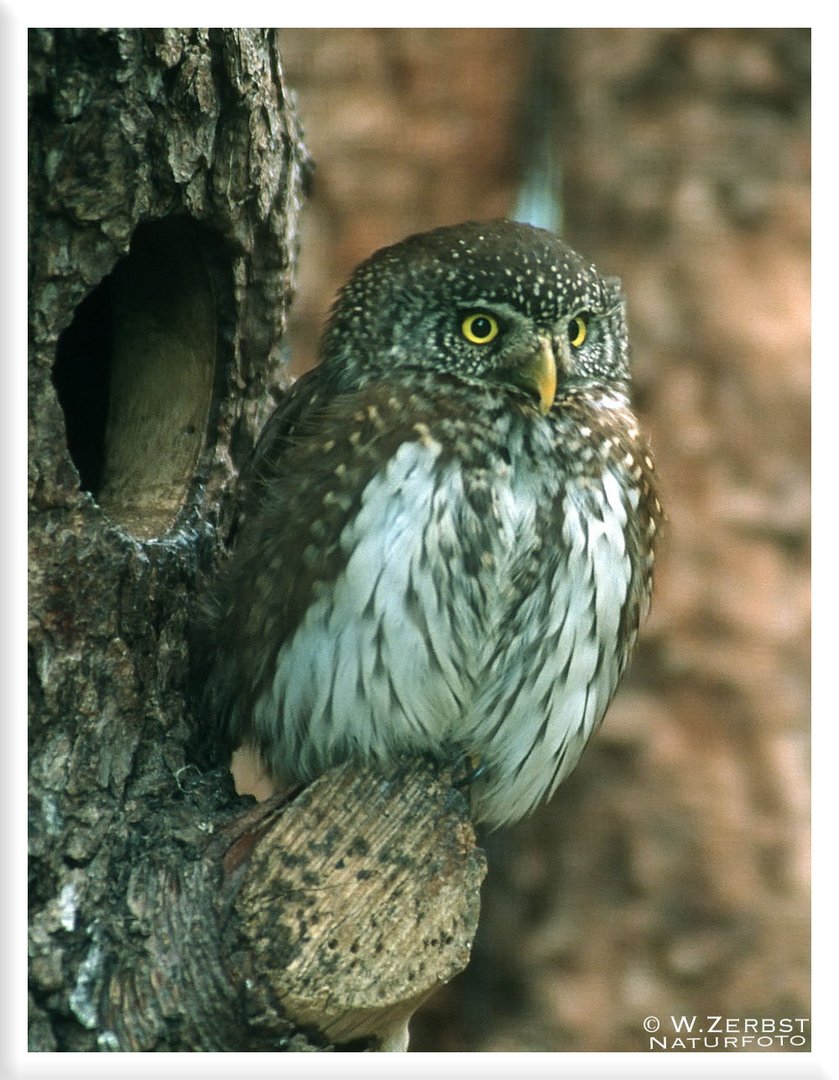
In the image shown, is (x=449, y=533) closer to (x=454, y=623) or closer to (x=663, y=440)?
(x=454, y=623)

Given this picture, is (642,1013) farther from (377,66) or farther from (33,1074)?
(377,66)

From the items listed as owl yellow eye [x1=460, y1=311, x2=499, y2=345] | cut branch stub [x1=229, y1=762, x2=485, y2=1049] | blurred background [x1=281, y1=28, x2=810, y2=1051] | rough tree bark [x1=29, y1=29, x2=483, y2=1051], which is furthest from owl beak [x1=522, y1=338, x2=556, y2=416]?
blurred background [x1=281, y1=28, x2=810, y2=1051]

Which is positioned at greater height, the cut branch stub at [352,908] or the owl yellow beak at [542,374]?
the owl yellow beak at [542,374]

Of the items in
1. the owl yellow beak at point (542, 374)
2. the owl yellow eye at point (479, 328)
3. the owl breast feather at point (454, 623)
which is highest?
the owl yellow eye at point (479, 328)

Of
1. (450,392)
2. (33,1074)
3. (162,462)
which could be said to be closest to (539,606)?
(450,392)

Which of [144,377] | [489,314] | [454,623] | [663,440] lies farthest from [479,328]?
[663,440]

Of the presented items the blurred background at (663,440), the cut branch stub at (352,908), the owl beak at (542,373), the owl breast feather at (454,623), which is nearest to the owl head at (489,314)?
the owl beak at (542,373)

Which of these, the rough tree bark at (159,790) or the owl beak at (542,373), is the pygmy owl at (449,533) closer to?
the owl beak at (542,373)
